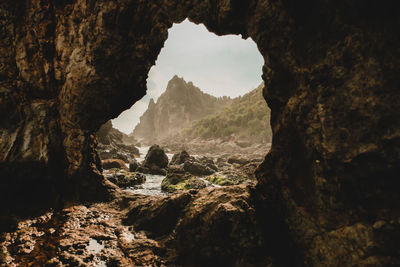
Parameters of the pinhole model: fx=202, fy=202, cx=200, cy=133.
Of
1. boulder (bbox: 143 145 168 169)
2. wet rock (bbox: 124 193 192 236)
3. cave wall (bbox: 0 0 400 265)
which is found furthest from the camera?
boulder (bbox: 143 145 168 169)

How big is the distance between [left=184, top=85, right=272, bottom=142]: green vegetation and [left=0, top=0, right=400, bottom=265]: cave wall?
60.4m

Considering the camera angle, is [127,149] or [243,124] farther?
[243,124]

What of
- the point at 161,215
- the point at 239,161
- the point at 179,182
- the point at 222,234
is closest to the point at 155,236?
the point at 161,215

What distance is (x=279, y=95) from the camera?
731 cm

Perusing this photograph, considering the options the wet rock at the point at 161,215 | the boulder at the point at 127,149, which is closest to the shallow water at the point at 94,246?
the wet rock at the point at 161,215

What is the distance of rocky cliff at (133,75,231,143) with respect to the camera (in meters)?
149

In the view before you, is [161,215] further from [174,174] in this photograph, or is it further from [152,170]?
[152,170]

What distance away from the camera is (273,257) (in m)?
6.28

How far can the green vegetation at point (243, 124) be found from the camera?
71.7 meters

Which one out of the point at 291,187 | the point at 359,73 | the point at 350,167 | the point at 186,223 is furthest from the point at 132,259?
the point at 359,73

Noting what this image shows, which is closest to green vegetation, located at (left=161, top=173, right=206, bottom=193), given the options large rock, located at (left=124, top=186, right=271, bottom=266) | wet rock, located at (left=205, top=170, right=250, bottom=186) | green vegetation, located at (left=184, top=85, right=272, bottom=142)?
wet rock, located at (left=205, top=170, right=250, bottom=186)

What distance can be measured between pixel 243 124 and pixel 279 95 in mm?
72652

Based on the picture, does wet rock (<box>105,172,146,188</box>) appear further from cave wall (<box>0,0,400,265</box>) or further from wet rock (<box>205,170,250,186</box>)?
wet rock (<box>205,170,250,186</box>)

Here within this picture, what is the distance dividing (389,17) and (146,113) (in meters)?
196
